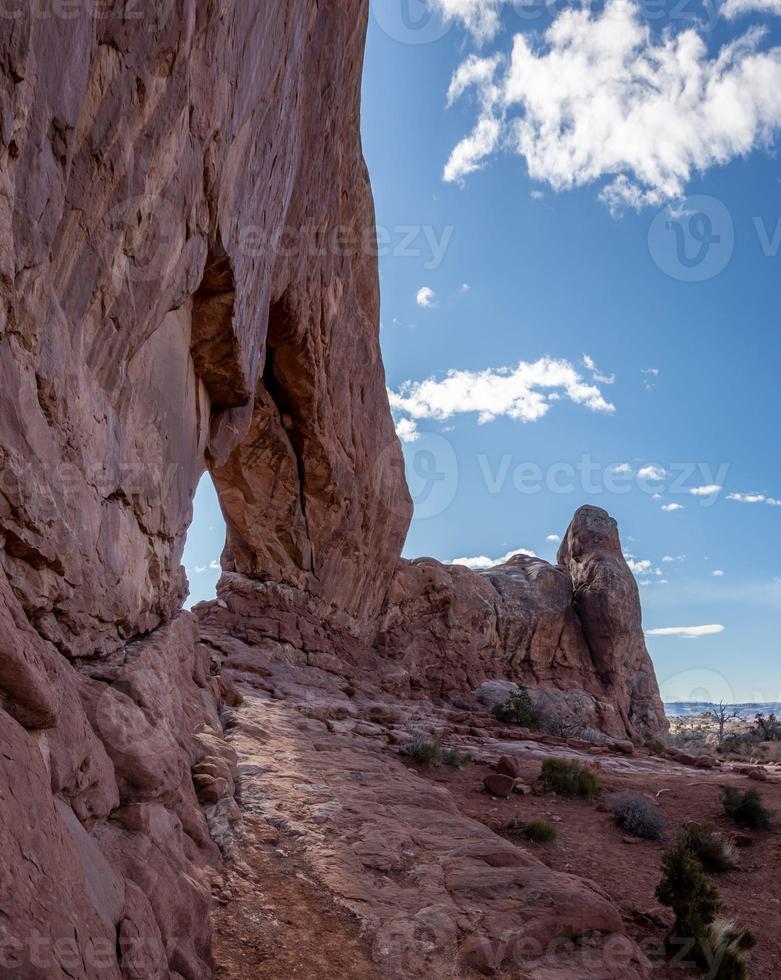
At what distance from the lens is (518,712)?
21656 millimetres

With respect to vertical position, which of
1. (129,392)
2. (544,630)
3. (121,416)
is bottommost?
(544,630)

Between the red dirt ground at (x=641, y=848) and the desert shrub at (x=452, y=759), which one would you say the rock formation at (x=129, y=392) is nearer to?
the red dirt ground at (x=641, y=848)

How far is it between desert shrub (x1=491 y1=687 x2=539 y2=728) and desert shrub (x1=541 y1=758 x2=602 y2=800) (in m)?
10.1

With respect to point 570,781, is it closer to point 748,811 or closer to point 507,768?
point 507,768

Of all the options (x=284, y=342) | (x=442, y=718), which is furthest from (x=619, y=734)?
(x=284, y=342)

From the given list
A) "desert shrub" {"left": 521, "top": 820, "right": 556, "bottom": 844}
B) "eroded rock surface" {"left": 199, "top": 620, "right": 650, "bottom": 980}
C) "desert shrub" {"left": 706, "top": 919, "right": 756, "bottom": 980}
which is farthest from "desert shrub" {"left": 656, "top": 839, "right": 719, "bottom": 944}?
"desert shrub" {"left": 521, "top": 820, "right": 556, "bottom": 844}

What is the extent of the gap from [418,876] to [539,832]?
11.5ft

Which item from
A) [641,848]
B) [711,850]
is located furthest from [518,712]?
[711,850]

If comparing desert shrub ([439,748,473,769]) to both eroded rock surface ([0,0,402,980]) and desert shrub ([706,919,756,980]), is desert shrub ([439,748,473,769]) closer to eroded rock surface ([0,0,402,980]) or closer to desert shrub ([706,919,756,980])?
eroded rock surface ([0,0,402,980])

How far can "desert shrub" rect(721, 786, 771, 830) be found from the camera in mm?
10109

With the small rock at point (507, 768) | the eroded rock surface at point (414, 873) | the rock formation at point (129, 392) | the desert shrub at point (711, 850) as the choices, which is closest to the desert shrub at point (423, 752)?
the small rock at point (507, 768)

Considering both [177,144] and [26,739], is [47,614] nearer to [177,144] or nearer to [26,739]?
[26,739]

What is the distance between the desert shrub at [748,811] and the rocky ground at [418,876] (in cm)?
29

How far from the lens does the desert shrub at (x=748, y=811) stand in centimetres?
1011
